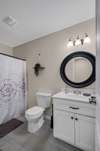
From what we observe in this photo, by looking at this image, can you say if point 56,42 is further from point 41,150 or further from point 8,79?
point 41,150

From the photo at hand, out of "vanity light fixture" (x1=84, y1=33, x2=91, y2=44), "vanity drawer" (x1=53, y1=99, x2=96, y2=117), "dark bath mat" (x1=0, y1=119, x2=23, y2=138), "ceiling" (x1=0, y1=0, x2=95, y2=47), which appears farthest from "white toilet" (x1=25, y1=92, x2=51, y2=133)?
"ceiling" (x1=0, y1=0, x2=95, y2=47)

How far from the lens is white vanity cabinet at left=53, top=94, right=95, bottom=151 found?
59.2 inches

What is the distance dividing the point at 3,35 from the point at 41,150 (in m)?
2.74

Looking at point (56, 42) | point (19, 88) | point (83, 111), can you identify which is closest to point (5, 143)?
point (19, 88)

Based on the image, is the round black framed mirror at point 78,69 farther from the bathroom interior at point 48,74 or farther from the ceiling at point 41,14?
the ceiling at point 41,14

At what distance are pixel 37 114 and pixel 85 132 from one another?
101 cm

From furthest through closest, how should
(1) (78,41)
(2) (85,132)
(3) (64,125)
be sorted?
(1) (78,41) < (3) (64,125) < (2) (85,132)

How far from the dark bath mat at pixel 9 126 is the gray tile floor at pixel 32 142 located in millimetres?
113

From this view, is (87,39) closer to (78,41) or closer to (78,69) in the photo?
(78,41)

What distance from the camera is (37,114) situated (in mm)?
2094

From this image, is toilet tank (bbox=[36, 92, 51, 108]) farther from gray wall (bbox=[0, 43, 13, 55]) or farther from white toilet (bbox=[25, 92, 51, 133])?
gray wall (bbox=[0, 43, 13, 55])

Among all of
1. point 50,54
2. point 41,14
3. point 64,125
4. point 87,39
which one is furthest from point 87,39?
point 64,125

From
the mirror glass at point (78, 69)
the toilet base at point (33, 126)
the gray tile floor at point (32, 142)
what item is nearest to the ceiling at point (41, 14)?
the mirror glass at point (78, 69)

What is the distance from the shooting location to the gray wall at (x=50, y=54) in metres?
2.14
